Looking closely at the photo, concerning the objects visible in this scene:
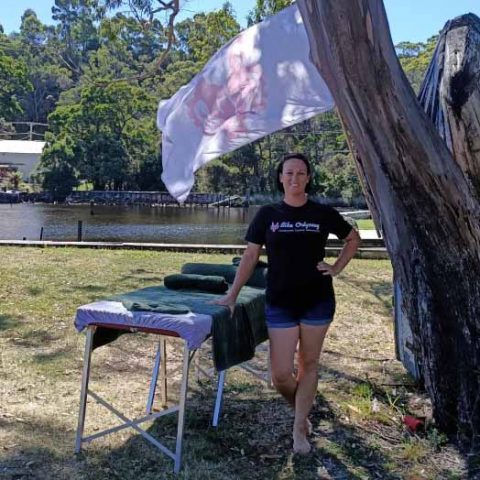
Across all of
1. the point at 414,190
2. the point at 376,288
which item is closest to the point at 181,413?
the point at 414,190

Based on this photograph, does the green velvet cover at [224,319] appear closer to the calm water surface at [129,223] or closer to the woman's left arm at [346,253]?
the woman's left arm at [346,253]

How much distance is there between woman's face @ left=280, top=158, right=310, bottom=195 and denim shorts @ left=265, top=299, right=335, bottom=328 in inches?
23.2

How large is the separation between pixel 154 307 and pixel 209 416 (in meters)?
1.14

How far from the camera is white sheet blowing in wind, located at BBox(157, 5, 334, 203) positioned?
181 inches

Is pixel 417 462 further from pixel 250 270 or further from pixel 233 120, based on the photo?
pixel 233 120

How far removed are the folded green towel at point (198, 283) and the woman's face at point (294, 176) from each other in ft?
2.68

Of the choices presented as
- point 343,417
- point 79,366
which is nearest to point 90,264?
point 79,366

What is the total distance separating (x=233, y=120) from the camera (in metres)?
4.61

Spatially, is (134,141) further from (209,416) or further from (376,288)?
(209,416)

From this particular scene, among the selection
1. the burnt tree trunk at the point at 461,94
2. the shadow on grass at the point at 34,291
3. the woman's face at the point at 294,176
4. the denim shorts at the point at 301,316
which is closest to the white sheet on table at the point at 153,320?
the denim shorts at the point at 301,316

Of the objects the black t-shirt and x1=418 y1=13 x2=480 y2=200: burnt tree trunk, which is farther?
x1=418 y1=13 x2=480 y2=200: burnt tree trunk

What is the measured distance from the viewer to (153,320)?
306 cm

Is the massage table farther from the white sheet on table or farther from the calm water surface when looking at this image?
the calm water surface

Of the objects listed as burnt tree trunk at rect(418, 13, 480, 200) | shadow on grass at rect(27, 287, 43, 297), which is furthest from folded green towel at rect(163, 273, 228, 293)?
shadow on grass at rect(27, 287, 43, 297)
